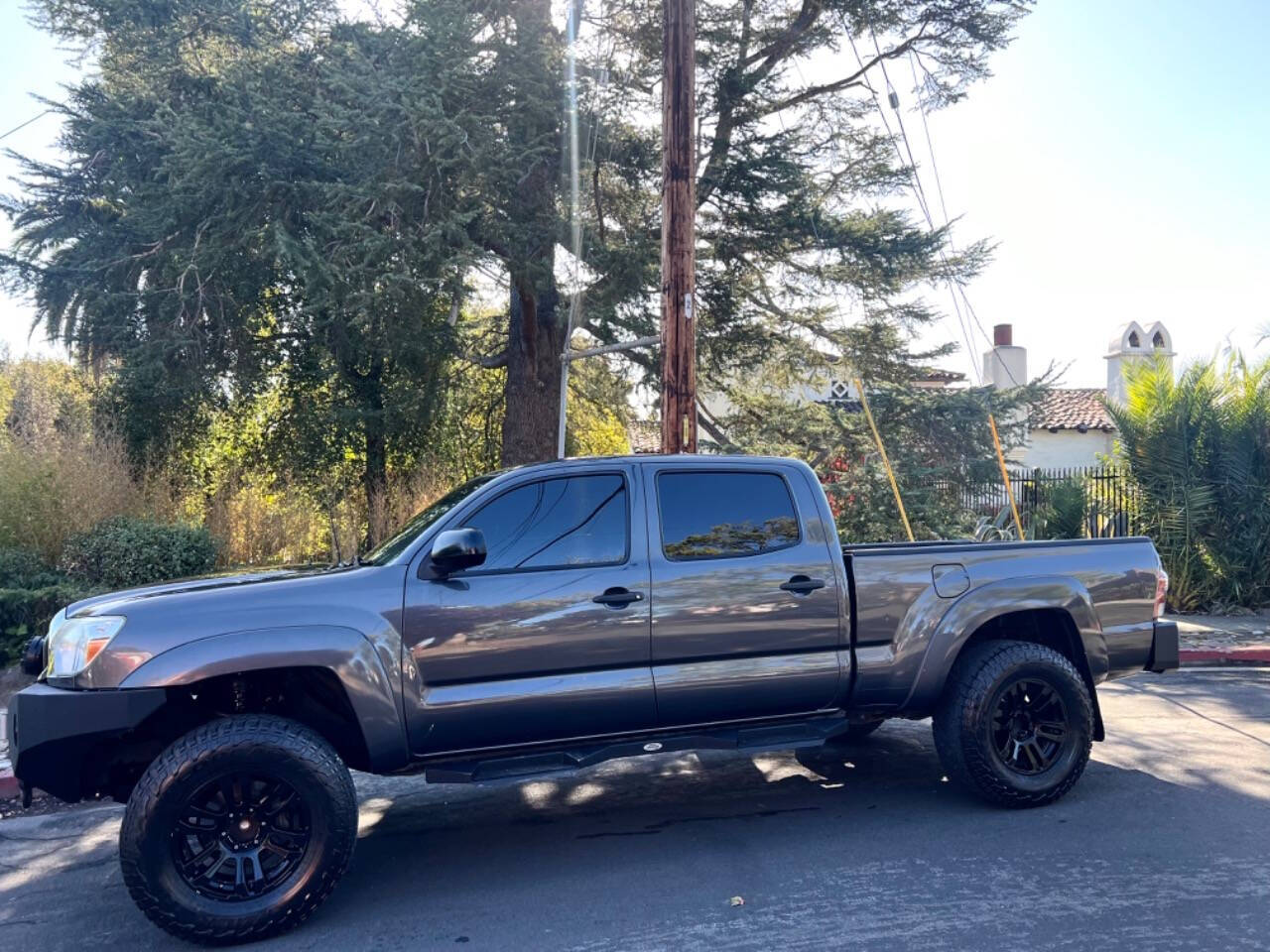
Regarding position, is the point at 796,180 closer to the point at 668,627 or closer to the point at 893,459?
the point at 893,459

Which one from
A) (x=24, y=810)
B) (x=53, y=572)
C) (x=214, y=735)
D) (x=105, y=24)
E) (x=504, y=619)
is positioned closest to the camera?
(x=214, y=735)

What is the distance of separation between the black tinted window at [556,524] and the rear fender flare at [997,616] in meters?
1.85

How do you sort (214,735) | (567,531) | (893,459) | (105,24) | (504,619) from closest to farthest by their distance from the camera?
(214,735)
(504,619)
(567,531)
(893,459)
(105,24)

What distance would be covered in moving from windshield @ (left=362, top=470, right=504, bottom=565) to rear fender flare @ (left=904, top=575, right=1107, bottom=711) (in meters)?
2.58

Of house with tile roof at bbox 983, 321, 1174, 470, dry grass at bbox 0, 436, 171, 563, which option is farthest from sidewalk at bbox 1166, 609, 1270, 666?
house with tile roof at bbox 983, 321, 1174, 470

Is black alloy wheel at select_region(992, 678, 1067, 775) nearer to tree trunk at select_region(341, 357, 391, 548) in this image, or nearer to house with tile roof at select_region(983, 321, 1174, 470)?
tree trunk at select_region(341, 357, 391, 548)

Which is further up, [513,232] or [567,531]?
[513,232]

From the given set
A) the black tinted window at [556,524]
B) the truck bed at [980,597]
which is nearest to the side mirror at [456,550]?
the black tinted window at [556,524]

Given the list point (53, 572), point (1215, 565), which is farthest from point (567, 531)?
point (1215, 565)

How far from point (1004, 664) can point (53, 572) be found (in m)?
10.0

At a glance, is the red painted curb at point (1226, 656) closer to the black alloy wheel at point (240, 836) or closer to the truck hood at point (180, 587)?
the truck hood at point (180, 587)

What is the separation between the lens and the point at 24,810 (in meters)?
6.32

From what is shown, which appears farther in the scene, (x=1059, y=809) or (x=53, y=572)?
(x=53, y=572)

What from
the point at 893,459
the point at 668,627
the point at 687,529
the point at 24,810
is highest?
the point at 893,459
